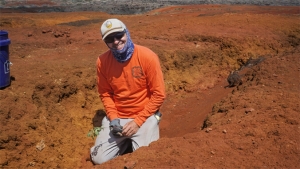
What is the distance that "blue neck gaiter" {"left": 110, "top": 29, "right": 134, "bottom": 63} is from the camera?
3.73m

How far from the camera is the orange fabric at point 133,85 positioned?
3.90m

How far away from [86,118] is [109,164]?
91.3 inches

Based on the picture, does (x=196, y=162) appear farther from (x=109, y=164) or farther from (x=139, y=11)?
(x=139, y=11)

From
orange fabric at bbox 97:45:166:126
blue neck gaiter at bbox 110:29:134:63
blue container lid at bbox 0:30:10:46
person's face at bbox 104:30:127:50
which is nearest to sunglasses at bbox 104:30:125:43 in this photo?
person's face at bbox 104:30:127:50

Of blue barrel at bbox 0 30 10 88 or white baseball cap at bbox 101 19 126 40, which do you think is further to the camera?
blue barrel at bbox 0 30 10 88

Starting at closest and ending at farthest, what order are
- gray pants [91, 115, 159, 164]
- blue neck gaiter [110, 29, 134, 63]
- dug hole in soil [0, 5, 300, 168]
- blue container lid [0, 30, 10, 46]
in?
dug hole in soil [0, 5, 300, 168] < blue neck gaiter [110, 29, 134, 63] < blue container lid [0, 30, 10, 46] < gray pants [91, 115, 159, 164]

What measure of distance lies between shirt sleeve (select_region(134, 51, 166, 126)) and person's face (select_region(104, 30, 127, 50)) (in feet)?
1.36

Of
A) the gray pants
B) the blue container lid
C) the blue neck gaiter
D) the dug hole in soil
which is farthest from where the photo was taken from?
the gray pants

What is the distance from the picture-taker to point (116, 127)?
4.02 metres

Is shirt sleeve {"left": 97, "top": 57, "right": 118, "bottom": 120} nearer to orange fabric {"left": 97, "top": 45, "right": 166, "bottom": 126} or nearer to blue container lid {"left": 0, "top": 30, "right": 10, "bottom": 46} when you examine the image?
orange fabric {"left": 97, "top": 45, "right": 166, "bottom": 126}

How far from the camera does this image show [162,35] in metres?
8.94

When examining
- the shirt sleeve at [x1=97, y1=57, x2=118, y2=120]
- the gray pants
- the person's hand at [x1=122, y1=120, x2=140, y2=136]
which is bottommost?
the gray pants

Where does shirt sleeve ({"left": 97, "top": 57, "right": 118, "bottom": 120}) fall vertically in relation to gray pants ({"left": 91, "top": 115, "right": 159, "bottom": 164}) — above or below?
above

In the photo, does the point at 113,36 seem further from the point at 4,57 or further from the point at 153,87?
the point at 4,57
